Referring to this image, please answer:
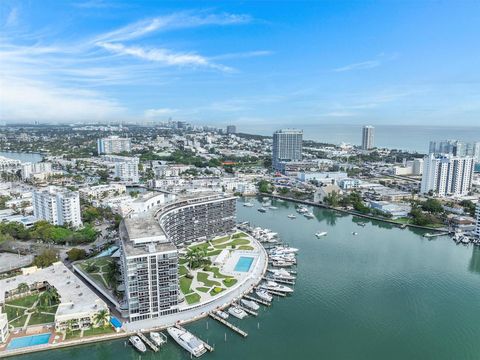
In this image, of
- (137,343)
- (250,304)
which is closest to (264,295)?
(250,304)

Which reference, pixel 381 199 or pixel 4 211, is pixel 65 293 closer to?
pixel 4 211

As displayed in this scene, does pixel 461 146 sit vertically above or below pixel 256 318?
above

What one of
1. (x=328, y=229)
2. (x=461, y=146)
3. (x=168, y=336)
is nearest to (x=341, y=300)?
(x=168, y=336)

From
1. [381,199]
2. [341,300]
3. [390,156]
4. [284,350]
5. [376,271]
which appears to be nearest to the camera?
[284,350]

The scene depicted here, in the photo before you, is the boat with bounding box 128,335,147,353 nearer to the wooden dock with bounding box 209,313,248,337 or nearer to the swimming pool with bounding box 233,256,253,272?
the wooden dock with bounding box 209,313,248,337

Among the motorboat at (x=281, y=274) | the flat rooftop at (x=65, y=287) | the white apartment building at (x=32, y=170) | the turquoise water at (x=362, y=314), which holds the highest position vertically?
the white apartment building at (x=32, y=170)

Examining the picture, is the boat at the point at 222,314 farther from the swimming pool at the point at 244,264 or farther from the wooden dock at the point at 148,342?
the swimming pool at the point at 244,264

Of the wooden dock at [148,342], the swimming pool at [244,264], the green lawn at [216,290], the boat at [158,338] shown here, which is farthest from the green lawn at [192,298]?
the swimming pool at [244,264]
